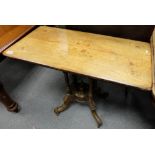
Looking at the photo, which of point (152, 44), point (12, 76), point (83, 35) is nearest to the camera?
point (152, 44)

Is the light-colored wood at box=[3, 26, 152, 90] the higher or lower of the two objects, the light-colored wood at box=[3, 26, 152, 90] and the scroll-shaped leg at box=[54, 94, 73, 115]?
the higher

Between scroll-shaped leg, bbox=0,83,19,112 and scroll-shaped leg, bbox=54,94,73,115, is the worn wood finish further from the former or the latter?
scroll-shaped leg, bbox=54,94,73,115

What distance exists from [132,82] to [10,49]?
0.87 m

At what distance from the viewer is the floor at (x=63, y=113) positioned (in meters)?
1.55

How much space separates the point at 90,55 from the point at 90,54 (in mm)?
13

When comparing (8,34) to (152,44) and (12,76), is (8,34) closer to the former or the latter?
(12,76)

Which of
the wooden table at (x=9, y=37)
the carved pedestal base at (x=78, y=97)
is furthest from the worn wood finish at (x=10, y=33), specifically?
the carved pedestal base at (x=78, y=97)

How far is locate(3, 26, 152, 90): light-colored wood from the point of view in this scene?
106cm

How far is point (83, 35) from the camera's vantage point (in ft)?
4.56

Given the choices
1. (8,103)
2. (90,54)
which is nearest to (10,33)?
(8,103)

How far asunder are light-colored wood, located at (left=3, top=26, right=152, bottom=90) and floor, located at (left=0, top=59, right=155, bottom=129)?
24.8 inches

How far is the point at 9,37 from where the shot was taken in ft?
4.65

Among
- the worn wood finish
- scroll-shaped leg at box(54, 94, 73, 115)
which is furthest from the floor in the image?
the worn wood finish
